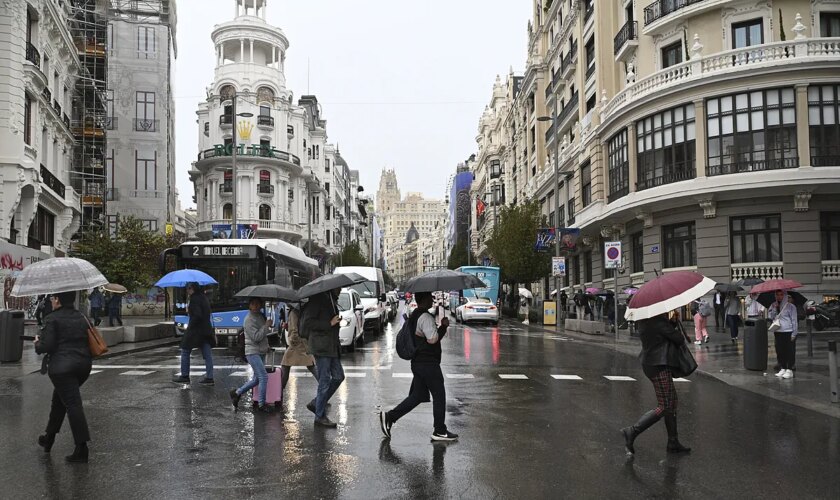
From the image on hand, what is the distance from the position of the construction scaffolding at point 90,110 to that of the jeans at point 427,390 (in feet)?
113

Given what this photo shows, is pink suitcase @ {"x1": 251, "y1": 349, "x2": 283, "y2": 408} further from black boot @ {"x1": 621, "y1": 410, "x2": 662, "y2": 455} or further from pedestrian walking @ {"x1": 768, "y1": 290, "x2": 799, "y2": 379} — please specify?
pedestrian walking @ {"x1": 768, "y1": 290, "x2": 799, "y2": 379}

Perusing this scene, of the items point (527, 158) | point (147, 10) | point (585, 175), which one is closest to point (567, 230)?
point (585, 175)

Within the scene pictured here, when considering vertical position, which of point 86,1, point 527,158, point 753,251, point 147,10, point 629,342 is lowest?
point 629,342

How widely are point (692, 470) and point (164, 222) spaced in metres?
48.9

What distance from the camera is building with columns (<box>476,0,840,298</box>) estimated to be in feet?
82.0

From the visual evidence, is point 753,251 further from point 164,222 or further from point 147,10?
point 147,10

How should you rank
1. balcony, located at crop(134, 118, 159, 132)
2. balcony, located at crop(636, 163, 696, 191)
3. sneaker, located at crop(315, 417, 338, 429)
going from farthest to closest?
balcony, located at crop(134, 118, 159, 132), balcony, located at crop(636, 163, 696, 191), sneaker, located at crop(315, 417, 338, 429)

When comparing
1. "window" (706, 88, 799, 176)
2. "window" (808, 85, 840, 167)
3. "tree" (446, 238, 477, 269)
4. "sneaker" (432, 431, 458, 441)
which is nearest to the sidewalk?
"sneaker" (432, 431, 458, 441)

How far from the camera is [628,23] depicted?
31359 millimetres

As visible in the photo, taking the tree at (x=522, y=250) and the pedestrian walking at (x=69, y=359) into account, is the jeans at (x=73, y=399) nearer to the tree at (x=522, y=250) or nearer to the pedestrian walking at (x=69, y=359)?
the pedestrian walking at (x=69, y=359)

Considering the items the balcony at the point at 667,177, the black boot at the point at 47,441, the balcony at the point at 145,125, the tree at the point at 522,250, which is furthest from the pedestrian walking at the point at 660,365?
the balcony at the point at 145,125

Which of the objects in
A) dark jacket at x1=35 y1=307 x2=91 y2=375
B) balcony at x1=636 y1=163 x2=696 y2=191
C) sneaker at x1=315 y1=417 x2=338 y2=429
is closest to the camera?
dark jacket at x1=35 y1=307 x2=91 y2=375

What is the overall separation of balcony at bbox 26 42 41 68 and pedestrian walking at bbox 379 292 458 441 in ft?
87.7

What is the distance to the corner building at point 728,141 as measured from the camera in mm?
24969
